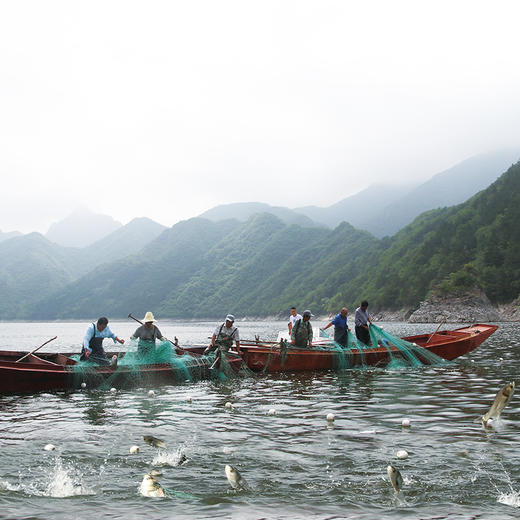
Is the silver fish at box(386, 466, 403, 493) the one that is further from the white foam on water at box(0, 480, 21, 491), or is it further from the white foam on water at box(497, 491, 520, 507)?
the white foam on water at box(0, 480, 21, 491)

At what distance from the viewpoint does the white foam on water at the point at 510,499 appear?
668cm

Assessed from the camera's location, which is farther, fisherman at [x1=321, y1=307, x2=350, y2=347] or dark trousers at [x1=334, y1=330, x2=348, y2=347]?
dark trousers at [x1=334, y1=330, x2=348, y2=347]

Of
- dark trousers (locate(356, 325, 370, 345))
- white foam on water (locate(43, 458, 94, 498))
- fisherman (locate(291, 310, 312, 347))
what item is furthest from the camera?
dark trousers (locate(356, 325, 370, 345))

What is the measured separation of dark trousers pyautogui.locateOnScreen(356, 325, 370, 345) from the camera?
2437 centimetres

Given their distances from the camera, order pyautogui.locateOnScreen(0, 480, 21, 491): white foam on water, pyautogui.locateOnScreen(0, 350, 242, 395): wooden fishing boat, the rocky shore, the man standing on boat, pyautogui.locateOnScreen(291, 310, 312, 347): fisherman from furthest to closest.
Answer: the rocky shore → the man standing on boat → pyautogui.locateOnScreen(291, 310, 312, 347): fisherman → pyautogui.locateOnScreen(0, 350, 242, 395): wooden fishing boat → pyautogui.locateOnScreen(0, 480, 21, 491): white foam on water

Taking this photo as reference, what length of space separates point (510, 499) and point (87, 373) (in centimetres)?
1476

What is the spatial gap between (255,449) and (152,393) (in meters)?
7.90

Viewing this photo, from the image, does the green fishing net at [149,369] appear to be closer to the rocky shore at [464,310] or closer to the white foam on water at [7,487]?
the white foam on water at [7,487]

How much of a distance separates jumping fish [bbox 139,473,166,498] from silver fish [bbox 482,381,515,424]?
22.5 ft

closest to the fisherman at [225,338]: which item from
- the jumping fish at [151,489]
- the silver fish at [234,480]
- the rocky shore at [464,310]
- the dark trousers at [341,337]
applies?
the dark trousers at [341,337]

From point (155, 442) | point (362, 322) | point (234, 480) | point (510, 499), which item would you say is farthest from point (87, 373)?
point (510, 499)

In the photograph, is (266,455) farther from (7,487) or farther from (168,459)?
(7,487)

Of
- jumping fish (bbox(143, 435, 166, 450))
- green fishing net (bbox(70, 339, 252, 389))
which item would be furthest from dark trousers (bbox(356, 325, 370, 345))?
jumping fish (bbox(143, 435, 166, 450))

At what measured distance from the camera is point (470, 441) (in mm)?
9781
